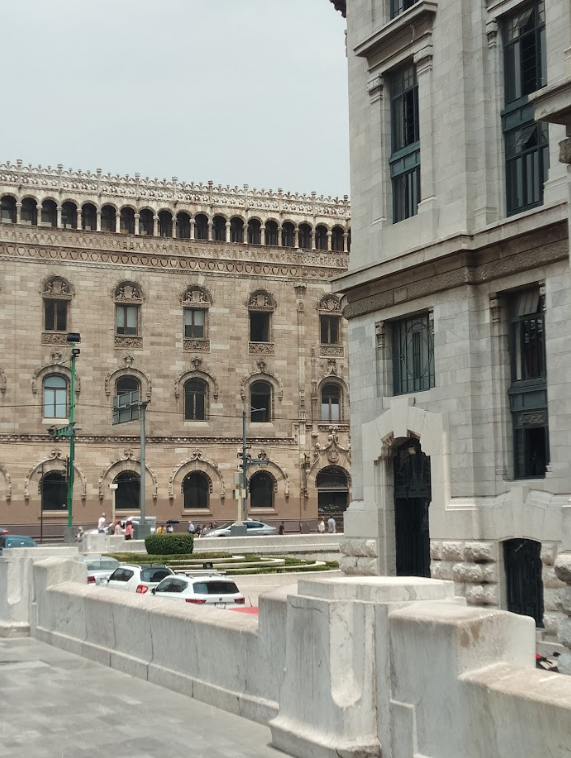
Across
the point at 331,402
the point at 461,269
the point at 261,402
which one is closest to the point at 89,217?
the point at 261,402

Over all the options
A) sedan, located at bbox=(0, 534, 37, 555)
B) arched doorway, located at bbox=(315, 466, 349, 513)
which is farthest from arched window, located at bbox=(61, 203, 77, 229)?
sedan, located at bbox=(0, 534, 37, 555)

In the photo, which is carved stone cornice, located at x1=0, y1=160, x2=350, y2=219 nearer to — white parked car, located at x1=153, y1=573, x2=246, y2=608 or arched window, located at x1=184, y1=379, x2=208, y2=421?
arched window, located at x1=184, y1=379, x2=208, y2=421

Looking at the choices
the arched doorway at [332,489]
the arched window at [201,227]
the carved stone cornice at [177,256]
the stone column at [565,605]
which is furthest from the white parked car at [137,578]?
the arched window at [201,227]

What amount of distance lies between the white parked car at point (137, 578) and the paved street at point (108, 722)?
16.0 m

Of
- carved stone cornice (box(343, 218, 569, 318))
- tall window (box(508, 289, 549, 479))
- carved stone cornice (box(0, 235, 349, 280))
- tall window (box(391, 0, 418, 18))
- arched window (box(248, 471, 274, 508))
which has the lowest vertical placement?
arched window (box(248, 471, 274, 508))

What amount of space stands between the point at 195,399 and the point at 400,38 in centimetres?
4497

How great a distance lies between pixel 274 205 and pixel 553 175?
50.7 m

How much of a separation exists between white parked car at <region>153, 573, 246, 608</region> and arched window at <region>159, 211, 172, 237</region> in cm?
4244

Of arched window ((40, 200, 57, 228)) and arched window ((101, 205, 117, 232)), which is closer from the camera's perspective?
arched window ((40, 200, 57, 228))

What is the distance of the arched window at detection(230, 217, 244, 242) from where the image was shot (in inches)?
2717

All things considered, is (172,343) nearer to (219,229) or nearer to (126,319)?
(126,319)

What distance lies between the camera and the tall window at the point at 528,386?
2056 centimetres

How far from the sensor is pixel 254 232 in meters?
69.6

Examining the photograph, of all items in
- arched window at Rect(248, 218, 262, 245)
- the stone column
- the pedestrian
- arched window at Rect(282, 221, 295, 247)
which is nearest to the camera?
the stone column
